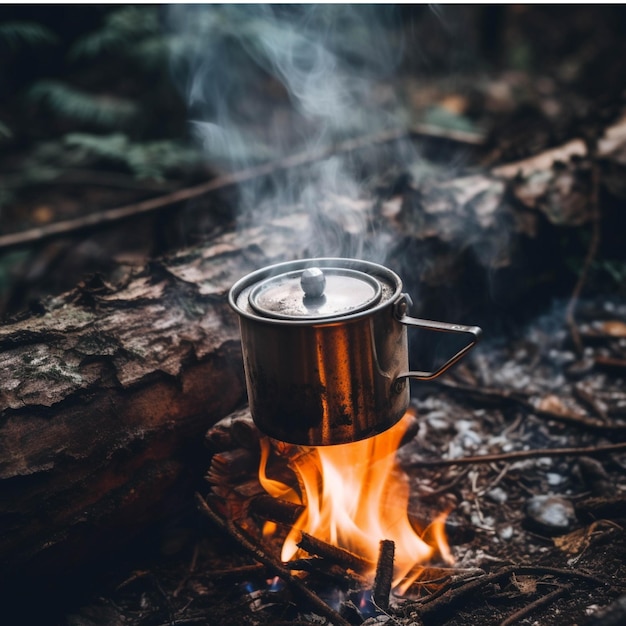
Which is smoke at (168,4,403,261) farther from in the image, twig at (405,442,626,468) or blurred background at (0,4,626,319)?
twig at (405,442,626,468)

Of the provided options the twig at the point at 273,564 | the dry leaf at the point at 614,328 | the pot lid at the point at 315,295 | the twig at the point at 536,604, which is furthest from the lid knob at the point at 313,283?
the dry leaf at the point at 614,328

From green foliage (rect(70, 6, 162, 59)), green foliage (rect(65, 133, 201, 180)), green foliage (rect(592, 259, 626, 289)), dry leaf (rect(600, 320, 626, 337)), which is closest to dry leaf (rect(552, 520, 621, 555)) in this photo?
dry leaf (rect(600, 320, 626, 337))

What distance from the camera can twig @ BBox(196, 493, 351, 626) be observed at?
2.29 meters

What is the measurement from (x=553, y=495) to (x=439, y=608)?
1.11 m

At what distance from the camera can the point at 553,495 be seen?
9.82 feet

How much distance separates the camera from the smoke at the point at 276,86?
17.1 ft

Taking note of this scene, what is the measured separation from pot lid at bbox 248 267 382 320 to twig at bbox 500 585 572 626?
138cm

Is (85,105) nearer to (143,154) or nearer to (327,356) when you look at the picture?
(143,154)

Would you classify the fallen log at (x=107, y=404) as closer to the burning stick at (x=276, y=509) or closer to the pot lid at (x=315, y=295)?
the burning stick at (x=276, y=509)

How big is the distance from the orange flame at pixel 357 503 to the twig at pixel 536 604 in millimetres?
463

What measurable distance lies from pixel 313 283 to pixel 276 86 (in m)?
7.66

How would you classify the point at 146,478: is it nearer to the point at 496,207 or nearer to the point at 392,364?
the point at 392,364

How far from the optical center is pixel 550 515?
9.16 feet

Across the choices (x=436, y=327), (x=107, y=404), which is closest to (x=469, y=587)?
(x=436, y=327)
